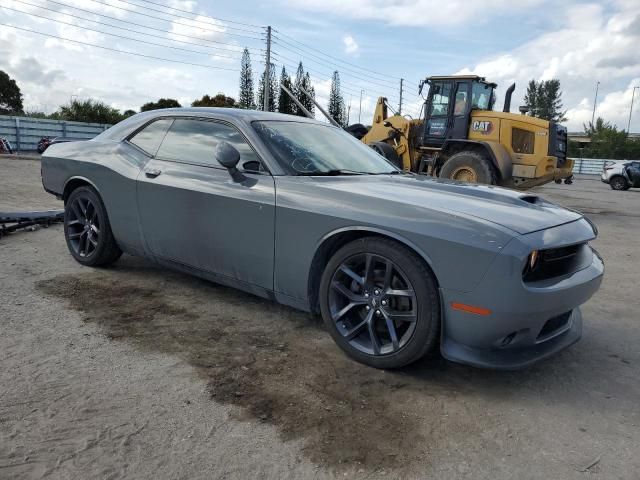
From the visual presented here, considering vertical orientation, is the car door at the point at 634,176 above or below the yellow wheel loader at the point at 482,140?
below

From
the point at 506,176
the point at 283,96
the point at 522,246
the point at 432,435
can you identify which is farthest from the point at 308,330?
the point at 283,96

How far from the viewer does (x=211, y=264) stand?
12.2 ft

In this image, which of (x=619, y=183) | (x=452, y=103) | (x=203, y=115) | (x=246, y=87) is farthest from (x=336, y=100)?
(x=203, y=115)

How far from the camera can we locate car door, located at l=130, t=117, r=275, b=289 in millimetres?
3402

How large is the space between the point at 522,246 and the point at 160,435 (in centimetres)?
186

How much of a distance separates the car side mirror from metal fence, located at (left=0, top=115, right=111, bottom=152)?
32.8m

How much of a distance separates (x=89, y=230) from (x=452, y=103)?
9664mm

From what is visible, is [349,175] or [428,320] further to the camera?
[349,175]

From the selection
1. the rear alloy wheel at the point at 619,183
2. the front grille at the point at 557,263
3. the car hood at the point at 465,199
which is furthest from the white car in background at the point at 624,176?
the front grille at the point at 557,263

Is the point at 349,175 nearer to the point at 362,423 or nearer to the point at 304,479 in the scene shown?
the point at 362,423

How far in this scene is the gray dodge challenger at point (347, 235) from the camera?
103 inches

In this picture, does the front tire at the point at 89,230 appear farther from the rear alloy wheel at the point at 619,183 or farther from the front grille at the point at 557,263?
the rear alloy wheel at the point at 619,183

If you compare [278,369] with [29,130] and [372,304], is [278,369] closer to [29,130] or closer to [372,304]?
[372,304]

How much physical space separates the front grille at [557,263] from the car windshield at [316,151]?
1459mm
